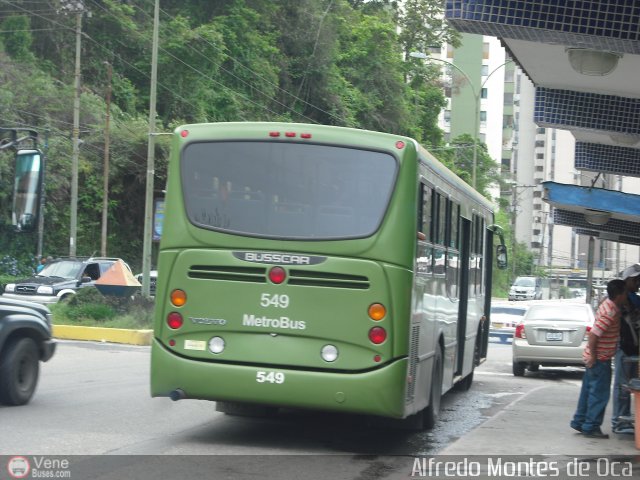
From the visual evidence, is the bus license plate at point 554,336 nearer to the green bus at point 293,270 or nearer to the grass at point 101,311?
the grass at point 101,311

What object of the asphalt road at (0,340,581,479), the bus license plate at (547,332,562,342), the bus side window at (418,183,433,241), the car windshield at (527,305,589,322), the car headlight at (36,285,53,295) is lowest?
the asphalt road at (0,340,581,479)

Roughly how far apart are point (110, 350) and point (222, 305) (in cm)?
1152

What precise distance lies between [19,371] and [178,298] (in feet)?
9.33

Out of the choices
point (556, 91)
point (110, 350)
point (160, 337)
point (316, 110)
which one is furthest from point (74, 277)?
point (316, 110)

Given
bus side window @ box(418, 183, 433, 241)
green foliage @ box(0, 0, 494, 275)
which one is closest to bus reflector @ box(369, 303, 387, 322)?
bus side window @ box(418, 183, 433, 241)

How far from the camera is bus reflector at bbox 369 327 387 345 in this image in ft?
30.8

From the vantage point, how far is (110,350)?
2062cm

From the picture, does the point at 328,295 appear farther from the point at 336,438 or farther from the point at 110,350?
the point at 110,350

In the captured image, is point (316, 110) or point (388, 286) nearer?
point (388, 286)

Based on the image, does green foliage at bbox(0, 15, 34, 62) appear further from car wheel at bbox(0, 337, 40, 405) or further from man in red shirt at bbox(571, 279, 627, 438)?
man in red shirt at bbox(571, 279, 627, 438)

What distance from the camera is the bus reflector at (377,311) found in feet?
30.9

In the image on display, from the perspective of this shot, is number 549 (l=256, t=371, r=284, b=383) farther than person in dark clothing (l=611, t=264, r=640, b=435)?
No

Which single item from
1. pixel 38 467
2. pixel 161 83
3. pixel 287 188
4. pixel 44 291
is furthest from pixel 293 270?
pixel 161 83

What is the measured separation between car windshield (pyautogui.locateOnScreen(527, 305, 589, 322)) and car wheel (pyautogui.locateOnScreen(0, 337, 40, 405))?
12.3 m
